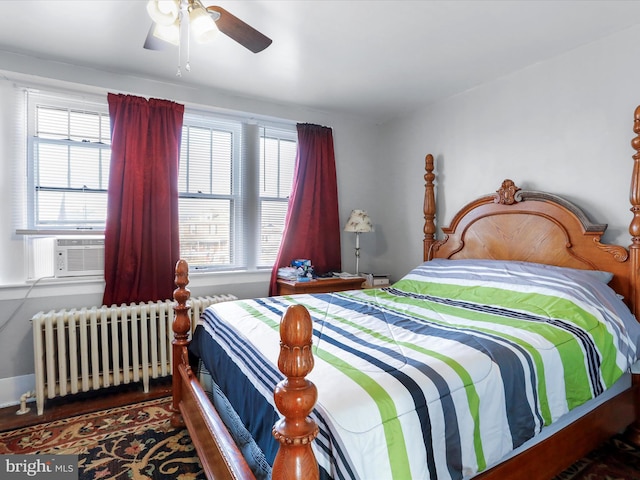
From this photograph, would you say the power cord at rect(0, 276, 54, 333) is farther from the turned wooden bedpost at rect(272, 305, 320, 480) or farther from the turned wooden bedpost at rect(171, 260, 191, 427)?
the turned wooden bedpost at rect(272, 305, 320, 480)

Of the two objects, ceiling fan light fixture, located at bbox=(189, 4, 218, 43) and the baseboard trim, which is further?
the baseboard trim

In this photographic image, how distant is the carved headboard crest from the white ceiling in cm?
89

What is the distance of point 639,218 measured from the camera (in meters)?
2.00

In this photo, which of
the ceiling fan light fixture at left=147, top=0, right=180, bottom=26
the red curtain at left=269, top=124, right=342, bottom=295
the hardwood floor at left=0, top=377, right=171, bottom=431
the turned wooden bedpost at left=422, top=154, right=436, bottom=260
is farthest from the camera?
the red curtain at left=269, top=124, right=342, bottom=295

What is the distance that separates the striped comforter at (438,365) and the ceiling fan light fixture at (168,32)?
140cm

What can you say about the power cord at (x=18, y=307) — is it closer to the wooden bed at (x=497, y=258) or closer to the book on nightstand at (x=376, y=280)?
the wooden bed at (x=497, y=258)

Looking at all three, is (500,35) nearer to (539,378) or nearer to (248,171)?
(539,378)

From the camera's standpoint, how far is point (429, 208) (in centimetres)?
326

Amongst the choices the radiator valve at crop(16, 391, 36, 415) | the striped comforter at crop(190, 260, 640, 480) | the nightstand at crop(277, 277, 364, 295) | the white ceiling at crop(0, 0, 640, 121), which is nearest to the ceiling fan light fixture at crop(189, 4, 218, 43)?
the white ceiling at crop(0, 0, 640, 121)

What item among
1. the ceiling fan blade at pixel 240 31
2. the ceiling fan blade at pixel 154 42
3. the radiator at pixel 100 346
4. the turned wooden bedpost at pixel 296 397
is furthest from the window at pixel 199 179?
the turned wooden bedpost at pixel 296 397

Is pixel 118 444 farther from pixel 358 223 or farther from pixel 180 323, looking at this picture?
pixel 358 223

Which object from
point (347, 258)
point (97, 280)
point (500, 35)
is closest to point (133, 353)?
point (97, 280)

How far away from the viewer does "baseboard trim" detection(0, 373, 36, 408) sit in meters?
2.49

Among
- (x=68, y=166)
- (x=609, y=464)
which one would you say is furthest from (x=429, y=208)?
(x=68, y=166)
